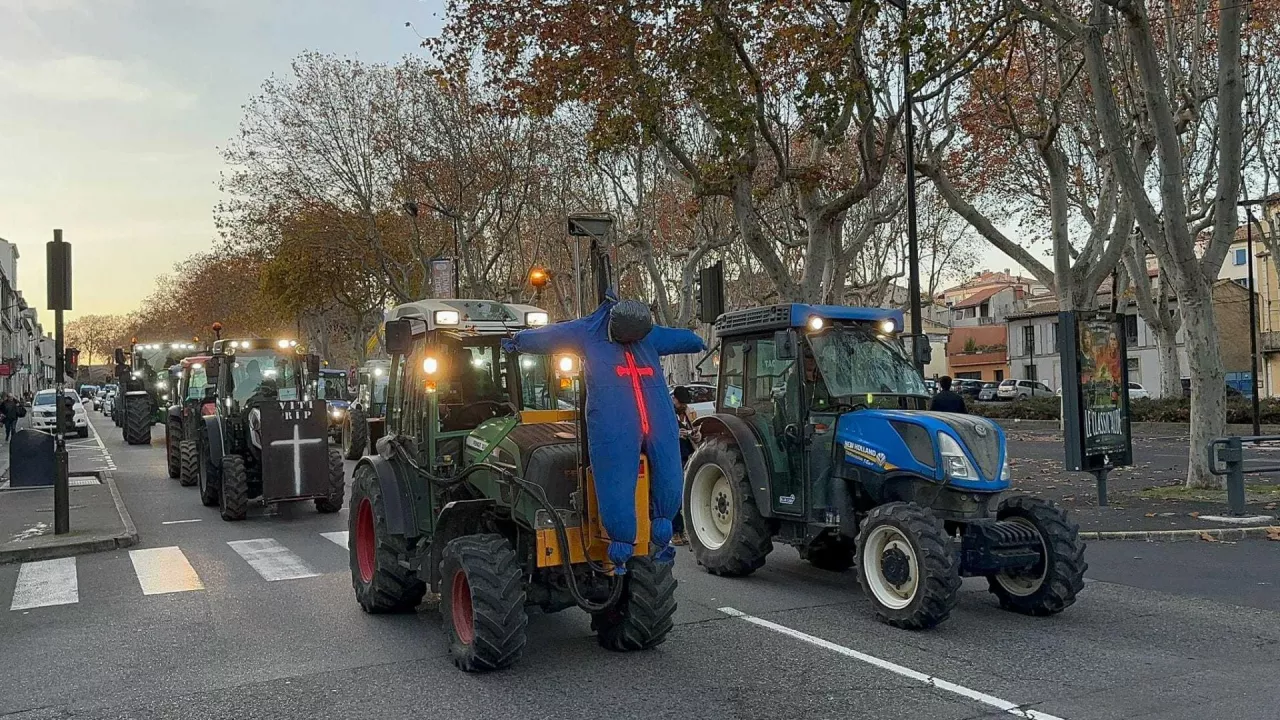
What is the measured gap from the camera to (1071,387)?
12.6 meters

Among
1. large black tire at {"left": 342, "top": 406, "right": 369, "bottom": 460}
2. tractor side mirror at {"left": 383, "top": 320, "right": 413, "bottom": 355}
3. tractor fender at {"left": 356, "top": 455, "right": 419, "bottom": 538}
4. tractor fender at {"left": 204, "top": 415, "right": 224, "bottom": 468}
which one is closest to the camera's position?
tractor fender at {"left": 356, "top": 455, "right": 419, "bottom": 538}

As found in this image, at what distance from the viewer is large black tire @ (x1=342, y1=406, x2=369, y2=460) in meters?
25.7

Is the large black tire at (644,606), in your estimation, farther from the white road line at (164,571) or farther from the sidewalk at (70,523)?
the sidewalk at (70,523)

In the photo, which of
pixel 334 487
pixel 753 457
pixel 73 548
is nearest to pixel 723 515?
pixel 753 457

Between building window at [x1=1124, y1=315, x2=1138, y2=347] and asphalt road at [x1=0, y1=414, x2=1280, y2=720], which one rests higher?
building window at [x1=1124, y1=315, x2=1138, y2=347]

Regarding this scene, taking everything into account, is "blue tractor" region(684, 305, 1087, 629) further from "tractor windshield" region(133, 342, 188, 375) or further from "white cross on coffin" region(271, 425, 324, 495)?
"tractor windshield" region(133, 342, 188, 375)

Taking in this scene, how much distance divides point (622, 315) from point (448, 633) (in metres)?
2.47

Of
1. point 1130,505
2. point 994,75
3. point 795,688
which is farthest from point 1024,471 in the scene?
point 795,688

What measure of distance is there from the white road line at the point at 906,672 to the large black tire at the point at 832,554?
5.85 ft

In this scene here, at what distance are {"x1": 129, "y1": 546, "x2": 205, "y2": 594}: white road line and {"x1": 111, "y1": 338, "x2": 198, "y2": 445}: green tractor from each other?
20.7m

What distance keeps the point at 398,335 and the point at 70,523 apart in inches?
329

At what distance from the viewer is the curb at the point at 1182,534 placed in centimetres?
1172

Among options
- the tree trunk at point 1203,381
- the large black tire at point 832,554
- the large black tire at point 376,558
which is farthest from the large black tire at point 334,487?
the tree trunk at point 1203,381

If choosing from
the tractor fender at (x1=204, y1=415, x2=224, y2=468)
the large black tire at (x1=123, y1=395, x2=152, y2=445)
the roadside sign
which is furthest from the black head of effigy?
the large black tire at (x1=123, y1=395, x2=152, y2=445)
